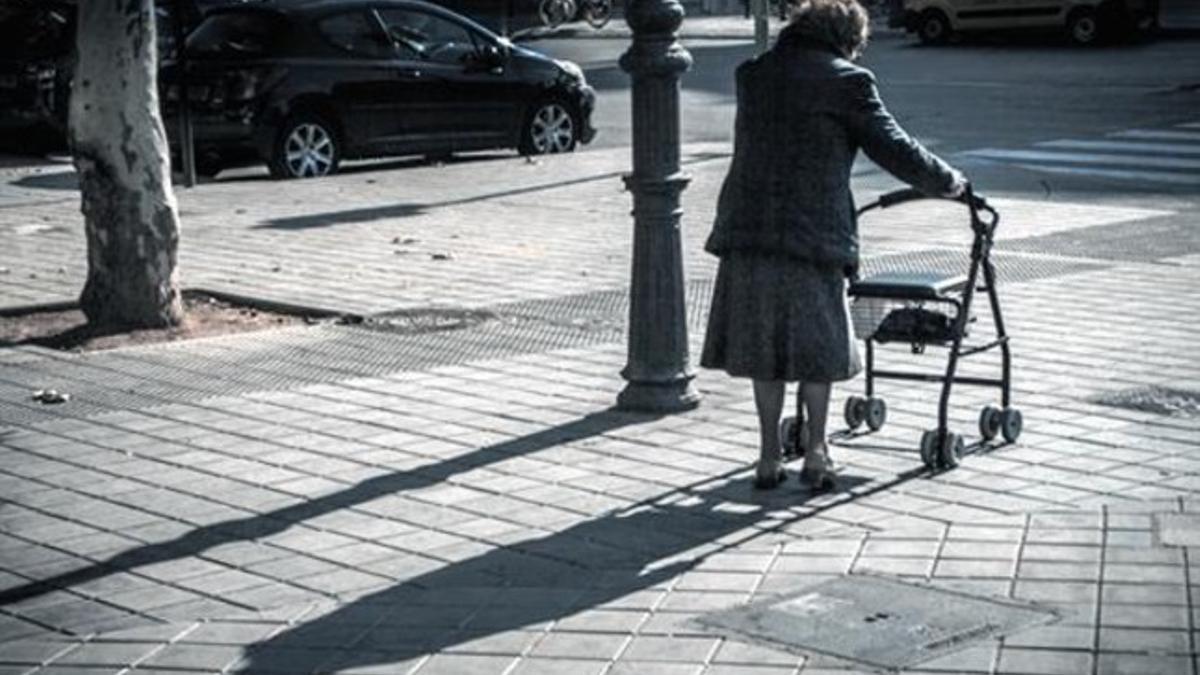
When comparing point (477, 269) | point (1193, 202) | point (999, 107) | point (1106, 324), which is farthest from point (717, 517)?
point (999, 107)

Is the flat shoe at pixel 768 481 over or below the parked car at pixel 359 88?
below

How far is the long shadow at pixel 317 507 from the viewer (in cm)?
771

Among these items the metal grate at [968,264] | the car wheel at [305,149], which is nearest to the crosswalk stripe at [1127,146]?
the car wheel at [305,149]

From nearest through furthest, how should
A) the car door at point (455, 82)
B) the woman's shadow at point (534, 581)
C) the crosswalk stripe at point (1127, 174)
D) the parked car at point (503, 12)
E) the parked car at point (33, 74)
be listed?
the woman's shadow at point (534, 581) → the crosswalk stripe at point (1127, 174) → the car door at point (455, 82) → the parked car at point (33, 74) → the parked car at point (503, 12)

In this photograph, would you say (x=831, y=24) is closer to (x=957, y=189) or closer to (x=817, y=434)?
(x=957, y=189)

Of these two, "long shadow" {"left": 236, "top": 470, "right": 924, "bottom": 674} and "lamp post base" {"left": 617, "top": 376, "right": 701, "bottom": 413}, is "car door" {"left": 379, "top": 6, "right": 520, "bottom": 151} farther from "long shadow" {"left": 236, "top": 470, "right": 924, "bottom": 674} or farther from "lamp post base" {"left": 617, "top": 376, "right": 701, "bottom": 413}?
"long shadow" {"left": 236, "top": 470, "right": 924, "bottom": 674}

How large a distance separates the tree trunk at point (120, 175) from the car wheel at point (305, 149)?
8.45m

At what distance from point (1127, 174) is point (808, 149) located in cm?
1216

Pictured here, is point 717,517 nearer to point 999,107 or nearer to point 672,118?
point 672,118

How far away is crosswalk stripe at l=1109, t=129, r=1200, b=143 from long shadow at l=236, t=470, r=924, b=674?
A: 49.3ft

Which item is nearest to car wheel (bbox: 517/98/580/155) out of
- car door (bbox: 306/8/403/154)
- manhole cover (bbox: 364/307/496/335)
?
car door (bbox: 306/8/403/154)

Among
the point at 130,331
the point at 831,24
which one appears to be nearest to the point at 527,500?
the point at 831,24

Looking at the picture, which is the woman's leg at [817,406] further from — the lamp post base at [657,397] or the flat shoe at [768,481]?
the lamp post base at [657,397]

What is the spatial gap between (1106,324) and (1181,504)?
4136 millimetres
